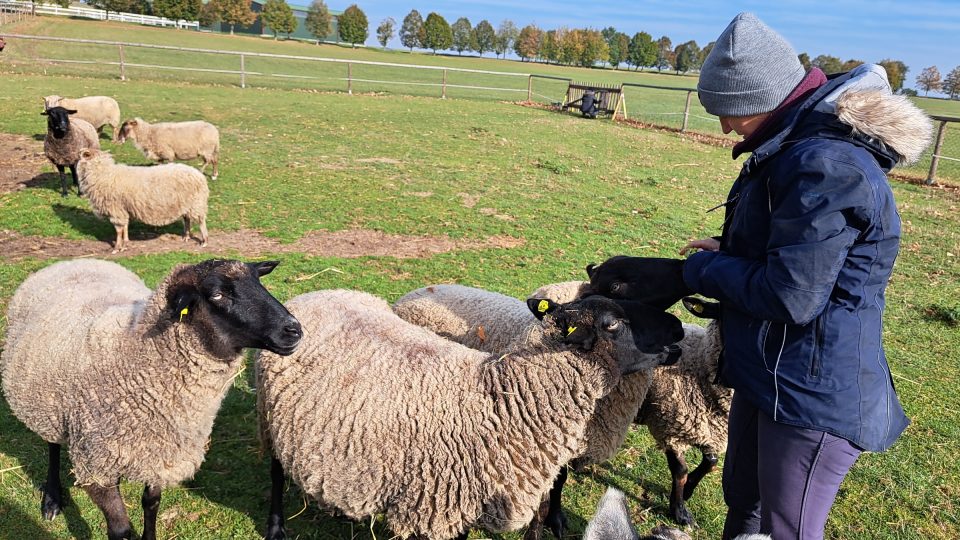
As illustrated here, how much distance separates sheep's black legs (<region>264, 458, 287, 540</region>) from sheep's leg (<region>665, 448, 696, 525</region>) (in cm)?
271

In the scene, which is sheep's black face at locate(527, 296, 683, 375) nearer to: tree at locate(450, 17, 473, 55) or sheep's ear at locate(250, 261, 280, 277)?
sheep's ear at locate(250, 261, 280, 277)

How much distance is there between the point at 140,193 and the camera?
864 centimetres

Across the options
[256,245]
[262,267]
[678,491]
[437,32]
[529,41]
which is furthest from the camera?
[529,41]

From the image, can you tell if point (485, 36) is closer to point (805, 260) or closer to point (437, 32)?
point (437, 32)

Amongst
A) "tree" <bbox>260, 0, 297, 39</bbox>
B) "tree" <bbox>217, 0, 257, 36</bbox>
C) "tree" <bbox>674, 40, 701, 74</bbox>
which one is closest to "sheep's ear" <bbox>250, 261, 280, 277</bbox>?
"tree" <bbox>217, 0, 257, 36</bbox>

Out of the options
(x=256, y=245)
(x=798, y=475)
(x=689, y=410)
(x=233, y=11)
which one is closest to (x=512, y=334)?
(x=689, y=410)

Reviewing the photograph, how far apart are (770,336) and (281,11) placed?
5037 inches

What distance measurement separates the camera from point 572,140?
2070 centimetres

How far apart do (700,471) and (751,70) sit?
308 centimetres

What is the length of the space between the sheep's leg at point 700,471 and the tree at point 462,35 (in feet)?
507

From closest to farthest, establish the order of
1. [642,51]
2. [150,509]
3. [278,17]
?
1. [150,509]
2. [278,17]
3. [642,51]

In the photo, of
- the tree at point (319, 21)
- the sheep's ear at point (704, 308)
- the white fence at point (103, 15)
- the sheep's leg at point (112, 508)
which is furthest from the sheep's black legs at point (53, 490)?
the tree at point (319, 21)

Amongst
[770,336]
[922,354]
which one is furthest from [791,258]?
[922,354]

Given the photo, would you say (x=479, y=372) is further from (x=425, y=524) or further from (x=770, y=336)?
(x=770, y=336)
